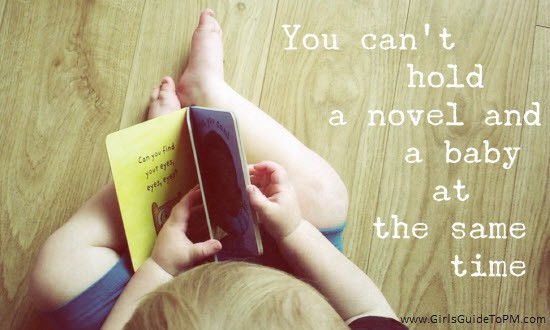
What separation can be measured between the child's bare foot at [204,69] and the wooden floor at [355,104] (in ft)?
0.11

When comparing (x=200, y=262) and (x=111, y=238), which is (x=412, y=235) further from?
(x=111, y=238)

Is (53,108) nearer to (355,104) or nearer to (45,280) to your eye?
(45,280)

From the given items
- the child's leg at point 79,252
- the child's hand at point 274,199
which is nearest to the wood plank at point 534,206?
the child's hand at point 274,199

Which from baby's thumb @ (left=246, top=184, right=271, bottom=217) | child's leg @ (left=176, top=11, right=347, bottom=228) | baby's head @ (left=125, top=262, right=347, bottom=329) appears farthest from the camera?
child's leg @ (left=176, top=11, right=347, bottom=228)

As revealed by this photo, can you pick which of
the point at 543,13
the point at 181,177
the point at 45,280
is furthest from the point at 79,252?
the point at 543,13

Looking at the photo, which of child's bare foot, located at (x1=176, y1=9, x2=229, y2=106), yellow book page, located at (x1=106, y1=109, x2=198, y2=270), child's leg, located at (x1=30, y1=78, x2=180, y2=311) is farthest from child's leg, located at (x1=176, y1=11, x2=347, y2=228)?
child's leg, located at (x1=30, y1=78, x2=180, y2=311)

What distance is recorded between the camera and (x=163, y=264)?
2.37ft

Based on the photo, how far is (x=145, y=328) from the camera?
0.53 metres

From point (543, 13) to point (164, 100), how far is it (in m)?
0.67

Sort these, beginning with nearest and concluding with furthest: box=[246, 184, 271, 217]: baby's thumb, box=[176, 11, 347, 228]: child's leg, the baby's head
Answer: the baby's head
box=[246, 184, 271, 217]: baby's thumb
box=[176, 11, 347, 228]: child's leg

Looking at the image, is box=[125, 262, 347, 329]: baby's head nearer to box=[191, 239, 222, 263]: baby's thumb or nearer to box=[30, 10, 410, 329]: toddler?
box=[30, 10, 410, 329]: toddler

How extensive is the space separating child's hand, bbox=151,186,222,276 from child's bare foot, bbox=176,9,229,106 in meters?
0.20

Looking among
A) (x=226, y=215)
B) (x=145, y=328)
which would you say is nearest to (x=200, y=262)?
(x=226, y=215)

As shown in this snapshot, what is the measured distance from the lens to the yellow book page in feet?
2.31
